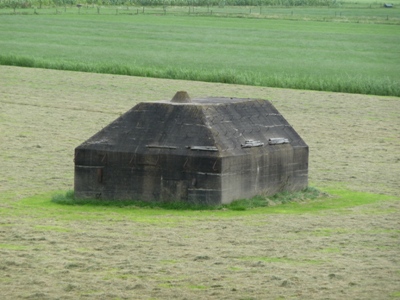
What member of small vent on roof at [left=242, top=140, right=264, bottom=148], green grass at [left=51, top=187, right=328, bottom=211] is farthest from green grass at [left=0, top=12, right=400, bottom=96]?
small vent on roof at [left=242, top=140, right=264, bottom=148]

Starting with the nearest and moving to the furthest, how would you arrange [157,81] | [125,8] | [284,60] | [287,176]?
[287,176] < [157,81] < [284,60] < [125,8]

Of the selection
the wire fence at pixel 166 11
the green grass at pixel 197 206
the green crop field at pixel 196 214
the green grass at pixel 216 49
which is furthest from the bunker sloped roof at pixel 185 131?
the wire fence at pixel 166 11

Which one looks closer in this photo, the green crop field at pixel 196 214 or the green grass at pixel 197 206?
the green crop field at pixel 196 214

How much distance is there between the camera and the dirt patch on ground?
11.2 metres

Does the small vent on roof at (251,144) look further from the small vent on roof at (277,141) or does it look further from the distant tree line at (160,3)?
the distant tree line at (160,3)

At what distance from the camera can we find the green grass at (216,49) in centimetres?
3991

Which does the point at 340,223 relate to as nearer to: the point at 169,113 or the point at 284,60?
the point at 169,113

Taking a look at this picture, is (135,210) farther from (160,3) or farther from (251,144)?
(160,3)

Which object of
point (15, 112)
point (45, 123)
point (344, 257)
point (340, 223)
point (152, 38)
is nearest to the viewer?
point (344, 257)

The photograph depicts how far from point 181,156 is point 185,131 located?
47 cm

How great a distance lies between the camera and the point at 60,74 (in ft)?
127

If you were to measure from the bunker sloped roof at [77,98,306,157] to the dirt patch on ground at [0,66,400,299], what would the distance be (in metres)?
0.95

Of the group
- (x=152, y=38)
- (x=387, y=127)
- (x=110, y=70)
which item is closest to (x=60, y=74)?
(x=110, y=70)

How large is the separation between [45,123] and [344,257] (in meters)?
13.7
